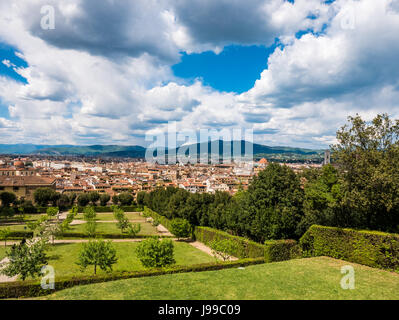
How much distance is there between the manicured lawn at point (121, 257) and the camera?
2288 cm

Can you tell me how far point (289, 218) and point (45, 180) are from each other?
75564 millimetres

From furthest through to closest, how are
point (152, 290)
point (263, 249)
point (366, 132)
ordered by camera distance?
point (263, 249) → point (366, 132) → point (152, 290)

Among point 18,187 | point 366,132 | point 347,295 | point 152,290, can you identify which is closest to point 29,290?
point 152,290

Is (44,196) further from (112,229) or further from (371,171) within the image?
(371,171)

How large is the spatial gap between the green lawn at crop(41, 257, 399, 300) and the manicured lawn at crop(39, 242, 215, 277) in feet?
27.5

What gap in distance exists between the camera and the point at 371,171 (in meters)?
17.3

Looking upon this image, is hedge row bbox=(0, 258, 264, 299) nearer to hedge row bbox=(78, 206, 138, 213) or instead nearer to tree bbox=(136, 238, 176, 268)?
tree bbox=(136, 238, 176, 268)

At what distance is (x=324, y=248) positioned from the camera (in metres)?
20.0

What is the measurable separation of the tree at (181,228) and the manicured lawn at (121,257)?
81.4 inches

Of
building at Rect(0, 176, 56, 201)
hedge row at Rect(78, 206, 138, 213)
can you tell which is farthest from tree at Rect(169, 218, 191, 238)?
building at Rect(0, 176, 56, 201)

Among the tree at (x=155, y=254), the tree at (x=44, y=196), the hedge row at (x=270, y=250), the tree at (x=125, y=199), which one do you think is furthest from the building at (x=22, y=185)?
the tree at (x=155, y=254)

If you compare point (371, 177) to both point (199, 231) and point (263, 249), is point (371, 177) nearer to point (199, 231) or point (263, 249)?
point (263, 249)

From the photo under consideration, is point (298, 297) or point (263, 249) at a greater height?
point (298, 297)

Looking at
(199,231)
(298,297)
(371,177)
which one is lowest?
(199,231)
